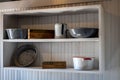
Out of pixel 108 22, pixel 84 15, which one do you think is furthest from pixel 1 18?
pixel 108 22

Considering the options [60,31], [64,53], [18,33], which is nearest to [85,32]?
[60,31]

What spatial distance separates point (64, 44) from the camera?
6.48ft

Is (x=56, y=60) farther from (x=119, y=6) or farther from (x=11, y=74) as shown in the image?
(x=119, y=6)

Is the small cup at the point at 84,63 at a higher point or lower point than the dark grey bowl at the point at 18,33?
lower

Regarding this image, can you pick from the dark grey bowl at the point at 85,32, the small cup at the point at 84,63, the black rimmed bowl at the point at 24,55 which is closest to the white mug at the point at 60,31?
the dark grey bowl at the point at 85,32

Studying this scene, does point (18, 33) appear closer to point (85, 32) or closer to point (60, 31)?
point (60, 31)

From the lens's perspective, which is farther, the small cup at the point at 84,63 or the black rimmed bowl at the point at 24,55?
the black rimmed bowl at the point at 24,55

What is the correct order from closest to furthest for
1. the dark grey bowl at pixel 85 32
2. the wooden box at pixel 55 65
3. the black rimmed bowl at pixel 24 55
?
1. the dark grey bowl at pixel 85 32
2. the wooden box at pixel 55 65
3. the black rimmed bowl at pixel 24 55

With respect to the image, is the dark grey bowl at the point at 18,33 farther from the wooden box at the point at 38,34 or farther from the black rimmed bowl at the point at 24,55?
the black rimmed bowl at the point at 24,55

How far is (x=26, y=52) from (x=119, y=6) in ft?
3.02

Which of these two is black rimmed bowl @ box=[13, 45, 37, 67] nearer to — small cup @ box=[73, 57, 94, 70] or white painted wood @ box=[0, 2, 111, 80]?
white painted wood @ box=[0, 2, 111, 80]

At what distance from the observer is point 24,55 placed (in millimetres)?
2070

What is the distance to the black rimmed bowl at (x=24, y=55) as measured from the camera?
80.1 inches

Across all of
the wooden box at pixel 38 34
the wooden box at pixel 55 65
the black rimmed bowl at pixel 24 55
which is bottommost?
the wooden box at pixel 55 65
